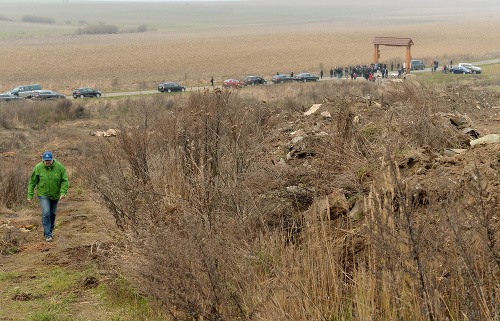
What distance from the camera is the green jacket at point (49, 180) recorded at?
28.7ft

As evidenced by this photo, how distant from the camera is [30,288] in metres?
6.87

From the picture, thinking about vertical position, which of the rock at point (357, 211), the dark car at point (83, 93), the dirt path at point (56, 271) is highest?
the rock at point (357, 211)

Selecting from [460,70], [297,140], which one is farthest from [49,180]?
[460,70]

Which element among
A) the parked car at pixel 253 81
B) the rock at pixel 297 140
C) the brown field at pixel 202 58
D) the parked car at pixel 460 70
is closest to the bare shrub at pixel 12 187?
the rock at pixel 297 140

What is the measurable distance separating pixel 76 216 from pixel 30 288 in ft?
12.1

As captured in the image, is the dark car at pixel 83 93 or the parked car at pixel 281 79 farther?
the parked car at pixel 281 79

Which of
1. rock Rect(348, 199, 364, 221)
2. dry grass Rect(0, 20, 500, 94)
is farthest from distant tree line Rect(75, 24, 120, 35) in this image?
rock Rect(348, 199, 364, 221)

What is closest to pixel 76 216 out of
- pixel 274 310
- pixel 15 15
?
pixel 274 310

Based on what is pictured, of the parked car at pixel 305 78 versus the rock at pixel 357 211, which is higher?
the rock at pixel 357 211

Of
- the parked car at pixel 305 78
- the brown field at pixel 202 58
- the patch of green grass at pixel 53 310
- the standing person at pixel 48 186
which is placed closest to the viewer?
the patch of green grass at pixel 53 310

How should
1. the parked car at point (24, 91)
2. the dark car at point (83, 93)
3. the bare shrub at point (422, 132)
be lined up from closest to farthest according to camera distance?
1. the bare shrub at point (422, 132)
2. the dark car at point (83, 93)
3. the parked car at point (24, 91)

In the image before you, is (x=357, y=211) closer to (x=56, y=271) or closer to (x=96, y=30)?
(x=56, y=271)

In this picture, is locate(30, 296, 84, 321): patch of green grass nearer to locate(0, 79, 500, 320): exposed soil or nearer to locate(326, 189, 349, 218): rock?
locate(0, 79, 500, 320): exposed soil

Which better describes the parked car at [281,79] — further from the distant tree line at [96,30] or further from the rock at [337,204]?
the distant tree line at [96,30]
